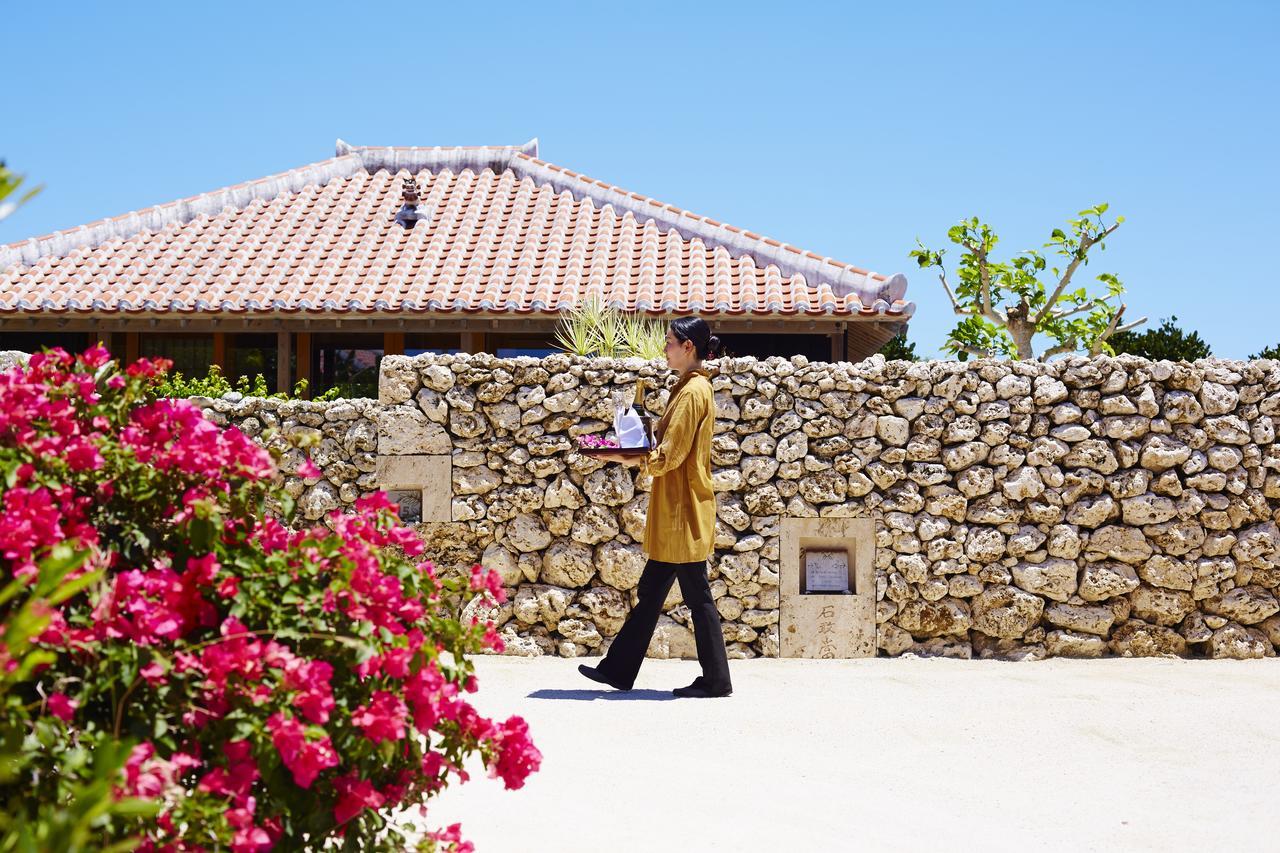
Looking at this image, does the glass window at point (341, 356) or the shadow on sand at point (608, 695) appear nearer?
the shadow on sand at point (608, 695)

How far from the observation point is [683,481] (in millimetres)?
6441

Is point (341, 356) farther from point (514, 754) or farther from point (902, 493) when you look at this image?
point (514, 754)

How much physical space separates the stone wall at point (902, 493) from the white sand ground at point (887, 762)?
521 millimetres

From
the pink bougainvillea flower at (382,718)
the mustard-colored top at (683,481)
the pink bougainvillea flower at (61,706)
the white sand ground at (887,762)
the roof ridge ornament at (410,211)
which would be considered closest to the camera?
the pink bougainvillea flower at (61,706)

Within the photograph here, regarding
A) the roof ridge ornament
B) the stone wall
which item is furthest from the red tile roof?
the stone wall

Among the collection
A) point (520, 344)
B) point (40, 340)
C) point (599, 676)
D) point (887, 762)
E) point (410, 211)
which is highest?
point (410, 211)

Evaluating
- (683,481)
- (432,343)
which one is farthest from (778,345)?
(683,481)

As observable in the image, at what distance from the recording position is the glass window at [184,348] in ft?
48.5

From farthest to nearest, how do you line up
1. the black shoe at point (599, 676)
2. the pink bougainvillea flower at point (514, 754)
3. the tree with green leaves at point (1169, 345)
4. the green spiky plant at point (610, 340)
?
the tree with green leaves at point (1169, 345)
the green spiky plant at point (610, 340)
the black shoe at point (599, 676)
the pink bougainvillea flower at point (514, 754)

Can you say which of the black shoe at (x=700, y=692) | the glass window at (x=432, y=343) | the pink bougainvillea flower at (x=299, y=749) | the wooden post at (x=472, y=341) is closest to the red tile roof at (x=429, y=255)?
the wooden post at (x=472, y=341)

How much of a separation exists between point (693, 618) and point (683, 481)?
0.76 metres

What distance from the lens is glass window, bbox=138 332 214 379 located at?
14.8 meters

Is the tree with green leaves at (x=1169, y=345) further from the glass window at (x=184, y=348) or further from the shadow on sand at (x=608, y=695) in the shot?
the glass window at (x=184, y=348)

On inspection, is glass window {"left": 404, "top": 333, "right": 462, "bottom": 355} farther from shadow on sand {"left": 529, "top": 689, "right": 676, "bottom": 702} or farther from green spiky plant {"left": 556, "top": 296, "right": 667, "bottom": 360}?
shadow on sand {"left": 529, "top": 689, "right": 676, "bottom": 702}
